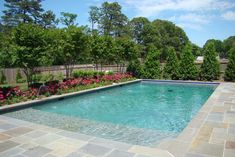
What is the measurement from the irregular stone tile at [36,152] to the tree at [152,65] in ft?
48.8

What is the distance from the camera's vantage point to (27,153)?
147 inches

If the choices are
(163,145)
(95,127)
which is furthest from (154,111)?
(163,145)

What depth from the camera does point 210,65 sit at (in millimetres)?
16562

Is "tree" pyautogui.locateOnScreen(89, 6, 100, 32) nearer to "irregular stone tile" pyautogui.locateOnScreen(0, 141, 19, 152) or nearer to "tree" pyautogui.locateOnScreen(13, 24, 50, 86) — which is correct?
"tree" pyautogui.locateOnScreen(13, 24, 50, 86)

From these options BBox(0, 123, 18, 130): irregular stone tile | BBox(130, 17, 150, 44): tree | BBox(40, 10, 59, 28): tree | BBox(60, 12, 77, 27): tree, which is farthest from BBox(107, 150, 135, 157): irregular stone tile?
BBox(130, 17, 150, 44): tree

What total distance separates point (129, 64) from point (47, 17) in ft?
69.9

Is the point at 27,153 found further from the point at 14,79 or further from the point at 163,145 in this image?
the point at 14,79

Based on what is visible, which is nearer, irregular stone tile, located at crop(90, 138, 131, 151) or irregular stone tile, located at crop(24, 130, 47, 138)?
irregular stone tile, located at crop(90, 138, 131, 151)

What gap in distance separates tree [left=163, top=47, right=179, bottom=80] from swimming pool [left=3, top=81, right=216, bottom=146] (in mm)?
5496

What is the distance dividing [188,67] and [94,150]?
14.8 meters

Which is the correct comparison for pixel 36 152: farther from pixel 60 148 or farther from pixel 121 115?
pixel 121 115

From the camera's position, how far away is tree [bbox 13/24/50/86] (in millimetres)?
8875

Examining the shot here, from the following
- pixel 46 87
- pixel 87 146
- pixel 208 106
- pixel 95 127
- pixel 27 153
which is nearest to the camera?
pixel 27 153

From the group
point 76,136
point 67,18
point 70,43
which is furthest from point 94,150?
point 67,18
